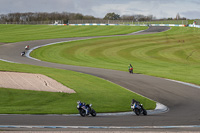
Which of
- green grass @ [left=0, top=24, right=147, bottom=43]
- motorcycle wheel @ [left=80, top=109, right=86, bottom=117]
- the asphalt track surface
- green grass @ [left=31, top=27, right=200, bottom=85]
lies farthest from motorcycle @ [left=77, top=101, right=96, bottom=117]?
green grass @ [left=0, top=24, right=147, bottom=43]

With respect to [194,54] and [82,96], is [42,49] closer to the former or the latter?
[194,54]

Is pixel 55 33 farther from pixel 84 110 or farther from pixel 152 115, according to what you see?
pixel 84 110

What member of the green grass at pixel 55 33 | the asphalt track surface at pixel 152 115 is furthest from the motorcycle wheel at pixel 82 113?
the green grass at pixel 55 33

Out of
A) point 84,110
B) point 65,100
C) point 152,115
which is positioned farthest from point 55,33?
point 84,110

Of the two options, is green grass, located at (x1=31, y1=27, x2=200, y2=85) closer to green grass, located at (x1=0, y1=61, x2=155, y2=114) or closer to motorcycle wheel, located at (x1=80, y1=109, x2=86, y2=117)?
green grass, located at (x1=0, y1=61, x2=155, y2=114)

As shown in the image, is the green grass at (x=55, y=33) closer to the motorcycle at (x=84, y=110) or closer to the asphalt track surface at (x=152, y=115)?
the asphalt track surface at (x=152, y=115)

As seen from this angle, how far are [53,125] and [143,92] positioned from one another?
14.5 metres

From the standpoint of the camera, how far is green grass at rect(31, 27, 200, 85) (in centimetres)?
5057

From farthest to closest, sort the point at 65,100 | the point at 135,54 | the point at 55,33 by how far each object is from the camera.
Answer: the point at 55,33, the point at 135,54, the point at 65,100

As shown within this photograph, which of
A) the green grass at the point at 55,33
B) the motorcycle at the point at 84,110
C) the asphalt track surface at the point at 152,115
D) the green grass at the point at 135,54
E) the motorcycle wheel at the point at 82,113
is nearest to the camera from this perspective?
the asphalt track surface at the point at 152,115

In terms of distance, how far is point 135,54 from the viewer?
64.1m

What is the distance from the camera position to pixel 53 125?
51.3ft

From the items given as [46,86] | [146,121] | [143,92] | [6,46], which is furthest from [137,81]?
[6,46]

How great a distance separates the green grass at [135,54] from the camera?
50.6m
